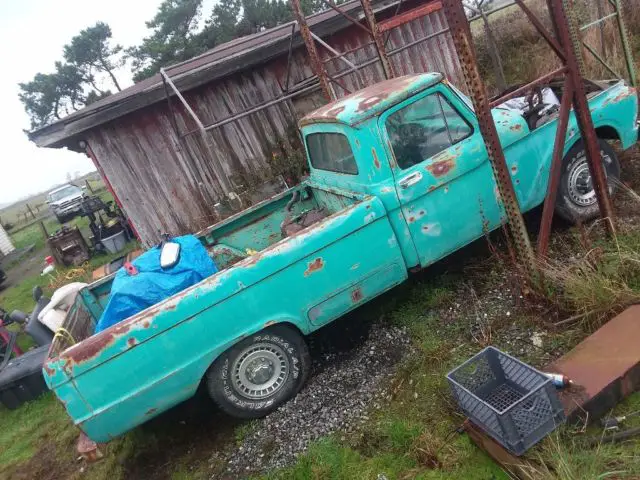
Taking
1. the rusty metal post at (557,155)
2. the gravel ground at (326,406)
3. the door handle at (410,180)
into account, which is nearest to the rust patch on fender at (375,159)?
the door handle at (410,180)

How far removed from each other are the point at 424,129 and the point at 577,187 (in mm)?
1750

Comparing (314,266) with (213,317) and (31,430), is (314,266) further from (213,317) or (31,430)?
(31,430)

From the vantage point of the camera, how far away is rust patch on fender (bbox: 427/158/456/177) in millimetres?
3893

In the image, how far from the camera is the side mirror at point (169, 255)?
392 cm

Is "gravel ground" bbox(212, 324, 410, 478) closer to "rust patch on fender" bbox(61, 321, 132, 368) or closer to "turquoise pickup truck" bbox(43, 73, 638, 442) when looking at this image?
"turquoise pickup truck" bbox(43, 73, 638, 442)

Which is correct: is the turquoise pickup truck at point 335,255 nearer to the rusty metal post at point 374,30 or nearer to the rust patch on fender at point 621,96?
the rust patch on fender at point 621,96

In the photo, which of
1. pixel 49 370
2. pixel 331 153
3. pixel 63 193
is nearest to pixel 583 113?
pixel 331 153

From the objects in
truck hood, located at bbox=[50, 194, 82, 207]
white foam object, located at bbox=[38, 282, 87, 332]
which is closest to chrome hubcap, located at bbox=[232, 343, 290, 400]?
white foam object, located at bbox=[38, 282, 87, 332]

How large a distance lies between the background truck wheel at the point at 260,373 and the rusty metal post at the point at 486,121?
1.91 m

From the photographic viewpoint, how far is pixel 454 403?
308 cm

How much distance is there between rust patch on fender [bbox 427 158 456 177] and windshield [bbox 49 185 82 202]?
20.5 m

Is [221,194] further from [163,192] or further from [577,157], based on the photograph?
[577,157]

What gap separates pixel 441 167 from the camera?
3.91 metres

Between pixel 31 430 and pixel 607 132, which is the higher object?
pixel 607 132
